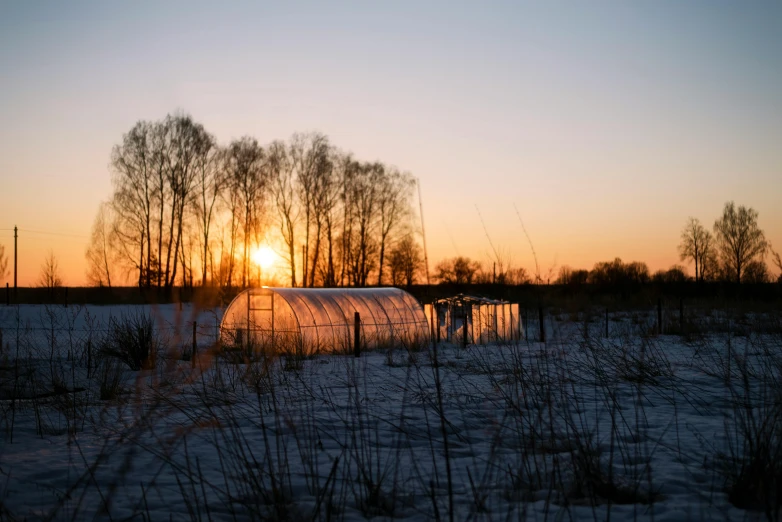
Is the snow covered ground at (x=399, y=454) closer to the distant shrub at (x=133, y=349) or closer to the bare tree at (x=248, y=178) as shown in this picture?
the distant shrub at (x=133, y=349)

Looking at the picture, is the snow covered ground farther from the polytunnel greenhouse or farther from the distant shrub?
the polytunnel greenhouse

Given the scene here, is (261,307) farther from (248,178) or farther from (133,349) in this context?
(248,178)

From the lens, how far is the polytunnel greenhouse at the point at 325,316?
50.2ft

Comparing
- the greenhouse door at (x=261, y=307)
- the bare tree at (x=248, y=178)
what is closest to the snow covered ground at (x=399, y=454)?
the greenhouse door at (x=261, y=307)

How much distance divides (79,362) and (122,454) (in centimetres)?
706

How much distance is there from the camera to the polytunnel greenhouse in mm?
15312

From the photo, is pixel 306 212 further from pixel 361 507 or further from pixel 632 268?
pixel 361 507

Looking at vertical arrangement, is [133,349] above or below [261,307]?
below

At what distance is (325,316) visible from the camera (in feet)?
52.7

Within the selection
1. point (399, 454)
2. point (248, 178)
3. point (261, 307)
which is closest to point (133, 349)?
point (261, 307)

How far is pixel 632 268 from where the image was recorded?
164ft

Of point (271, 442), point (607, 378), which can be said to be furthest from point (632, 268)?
point (271, 442)

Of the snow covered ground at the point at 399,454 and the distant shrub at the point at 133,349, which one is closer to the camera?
the snow covered ground at the point at 399,454

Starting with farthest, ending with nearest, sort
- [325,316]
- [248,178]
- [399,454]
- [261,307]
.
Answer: [248,178]
[261,307]
[325,316]
[399,454]
